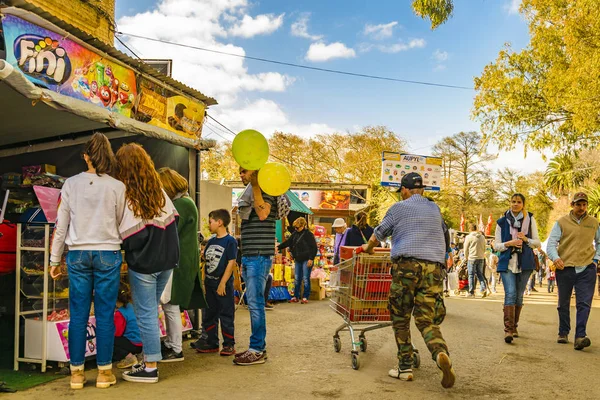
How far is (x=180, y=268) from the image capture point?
6328mm

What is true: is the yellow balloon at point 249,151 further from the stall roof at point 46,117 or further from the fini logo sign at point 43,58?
the fini logo sign at point 43,58

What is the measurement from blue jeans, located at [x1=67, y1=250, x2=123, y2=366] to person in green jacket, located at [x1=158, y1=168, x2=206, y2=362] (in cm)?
113

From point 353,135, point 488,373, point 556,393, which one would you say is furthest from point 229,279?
point 353,135

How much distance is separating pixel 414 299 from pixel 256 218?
6.03 ft

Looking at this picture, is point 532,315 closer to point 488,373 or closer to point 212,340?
point 488,373

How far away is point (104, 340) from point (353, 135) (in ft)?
139

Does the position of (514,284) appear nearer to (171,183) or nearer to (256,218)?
(256,218)

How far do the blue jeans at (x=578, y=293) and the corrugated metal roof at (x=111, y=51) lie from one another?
554cm

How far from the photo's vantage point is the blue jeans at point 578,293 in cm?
780

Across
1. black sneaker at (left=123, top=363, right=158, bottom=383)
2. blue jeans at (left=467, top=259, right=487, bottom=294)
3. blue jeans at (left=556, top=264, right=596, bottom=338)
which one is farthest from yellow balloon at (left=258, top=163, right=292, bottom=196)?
blue jeans at (left=467, top=259, right=487, bottom=294)

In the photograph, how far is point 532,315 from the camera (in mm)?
11719

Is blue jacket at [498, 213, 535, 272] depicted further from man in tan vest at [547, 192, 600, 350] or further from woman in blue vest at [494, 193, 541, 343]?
man in tan vest at [547, 192, 600, 350]

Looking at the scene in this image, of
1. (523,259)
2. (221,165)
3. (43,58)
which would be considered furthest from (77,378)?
(221,165)

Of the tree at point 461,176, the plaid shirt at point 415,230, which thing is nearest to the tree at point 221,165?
the tree at point 461,176
